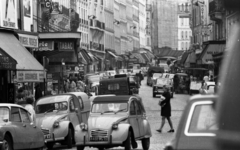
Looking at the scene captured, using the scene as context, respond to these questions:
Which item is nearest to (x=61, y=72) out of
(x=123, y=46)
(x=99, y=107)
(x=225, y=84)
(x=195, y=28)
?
(x=99, y=107)

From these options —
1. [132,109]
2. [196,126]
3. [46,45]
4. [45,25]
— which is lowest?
[132,109]

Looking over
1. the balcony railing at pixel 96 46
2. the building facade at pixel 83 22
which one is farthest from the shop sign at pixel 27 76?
the balcony railing at pixel 96 46

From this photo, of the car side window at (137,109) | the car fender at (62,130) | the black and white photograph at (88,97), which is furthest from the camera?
the car fender at (62,130)

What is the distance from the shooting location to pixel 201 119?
24.6 ft

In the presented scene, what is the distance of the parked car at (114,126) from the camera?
58.7ft

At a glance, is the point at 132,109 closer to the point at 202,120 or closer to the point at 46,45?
the point at 202,120

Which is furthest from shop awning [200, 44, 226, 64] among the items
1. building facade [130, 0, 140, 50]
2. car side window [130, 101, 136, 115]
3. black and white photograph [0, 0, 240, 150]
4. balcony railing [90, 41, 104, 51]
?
building facade [130, 0, 140, 50]

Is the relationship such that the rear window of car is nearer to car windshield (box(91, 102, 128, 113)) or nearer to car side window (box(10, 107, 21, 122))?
car side window (box(10, 107, 21, 122))

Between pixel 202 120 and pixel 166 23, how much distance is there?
579ft

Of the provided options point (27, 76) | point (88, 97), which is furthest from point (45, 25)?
point (88, 97)

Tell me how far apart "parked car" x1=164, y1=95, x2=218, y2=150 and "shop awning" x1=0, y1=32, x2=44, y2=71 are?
23.4 meters

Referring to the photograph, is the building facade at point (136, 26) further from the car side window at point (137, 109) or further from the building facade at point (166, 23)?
the car side window at point (137, 109)

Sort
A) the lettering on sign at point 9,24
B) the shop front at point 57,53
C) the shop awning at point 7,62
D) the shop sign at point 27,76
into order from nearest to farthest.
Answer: the shop awning at point 7,62 < the shop sign at point 27,76 < the lettering on sign at point 9,24 < the shop front at point 57,53

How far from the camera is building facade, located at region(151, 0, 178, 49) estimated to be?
18226 cm
